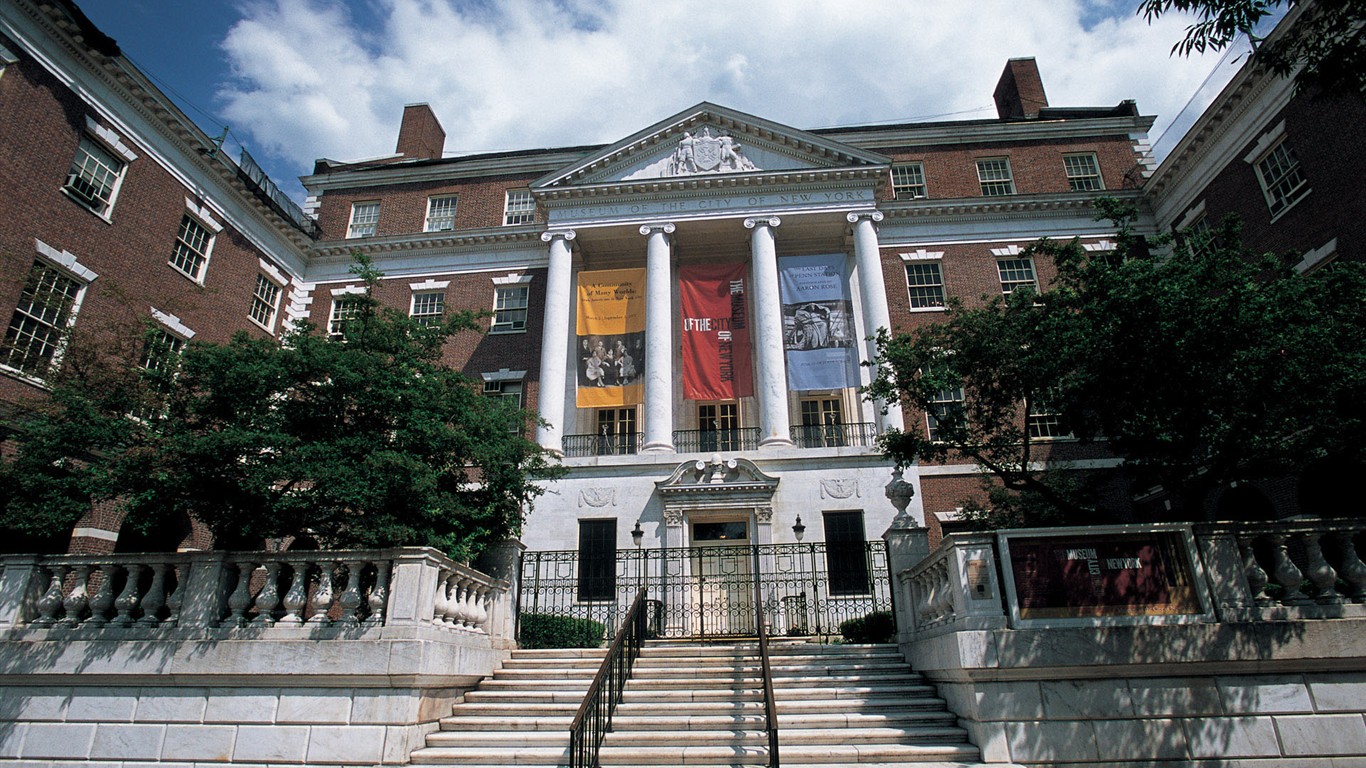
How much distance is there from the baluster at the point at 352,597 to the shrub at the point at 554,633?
494cm

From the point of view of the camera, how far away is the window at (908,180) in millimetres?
29953

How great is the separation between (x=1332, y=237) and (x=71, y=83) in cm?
3229

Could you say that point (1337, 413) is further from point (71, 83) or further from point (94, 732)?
point (71, 83)

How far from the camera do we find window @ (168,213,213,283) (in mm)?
22859

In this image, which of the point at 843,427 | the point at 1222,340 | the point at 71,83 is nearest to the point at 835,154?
the point at 843,427

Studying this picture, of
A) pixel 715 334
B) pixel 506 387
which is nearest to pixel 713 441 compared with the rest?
pixel 715 334

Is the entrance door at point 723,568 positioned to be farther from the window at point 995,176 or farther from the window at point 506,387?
the window at point 995,176

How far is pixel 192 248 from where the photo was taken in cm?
2348

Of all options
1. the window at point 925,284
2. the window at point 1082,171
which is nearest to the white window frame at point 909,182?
the window at point 925,284

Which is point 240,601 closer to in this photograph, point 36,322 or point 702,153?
point 36,322

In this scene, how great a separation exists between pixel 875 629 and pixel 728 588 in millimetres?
4470

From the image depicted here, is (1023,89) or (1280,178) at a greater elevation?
(1023,89)

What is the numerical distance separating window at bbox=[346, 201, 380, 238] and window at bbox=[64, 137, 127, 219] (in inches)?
411

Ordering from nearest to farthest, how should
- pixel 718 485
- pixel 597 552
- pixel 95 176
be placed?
pixel 95 176 → pixel 718 485 → pixel 597 552
